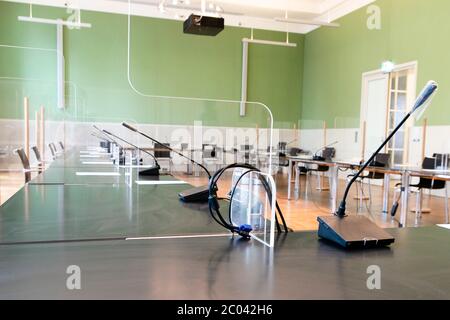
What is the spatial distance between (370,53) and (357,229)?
6814 mm

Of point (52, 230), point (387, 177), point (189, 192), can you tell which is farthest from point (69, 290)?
point (387, 177)

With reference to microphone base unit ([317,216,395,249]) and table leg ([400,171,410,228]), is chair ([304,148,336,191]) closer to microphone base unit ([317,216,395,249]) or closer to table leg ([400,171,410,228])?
table leg ([400,171,410,228])

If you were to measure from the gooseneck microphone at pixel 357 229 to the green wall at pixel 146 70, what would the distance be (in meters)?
6.95

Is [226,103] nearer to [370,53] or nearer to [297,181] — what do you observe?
[370,53]

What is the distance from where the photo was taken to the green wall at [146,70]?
7.45 m

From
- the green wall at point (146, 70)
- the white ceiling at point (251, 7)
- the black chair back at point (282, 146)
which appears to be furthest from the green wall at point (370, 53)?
the black chair back at point (282, 146)

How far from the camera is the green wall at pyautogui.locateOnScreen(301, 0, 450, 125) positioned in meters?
5.45

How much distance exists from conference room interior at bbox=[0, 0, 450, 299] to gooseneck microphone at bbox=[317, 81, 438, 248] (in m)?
0.71

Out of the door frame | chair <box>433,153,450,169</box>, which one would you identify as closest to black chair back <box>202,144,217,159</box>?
the door frame

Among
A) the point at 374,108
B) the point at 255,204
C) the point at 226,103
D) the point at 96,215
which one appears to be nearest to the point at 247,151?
the point at 226,103

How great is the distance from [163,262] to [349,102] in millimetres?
7443

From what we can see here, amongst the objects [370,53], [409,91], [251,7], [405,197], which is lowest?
[405,197]

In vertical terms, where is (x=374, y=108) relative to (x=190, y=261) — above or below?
above

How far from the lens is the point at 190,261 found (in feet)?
2.59
